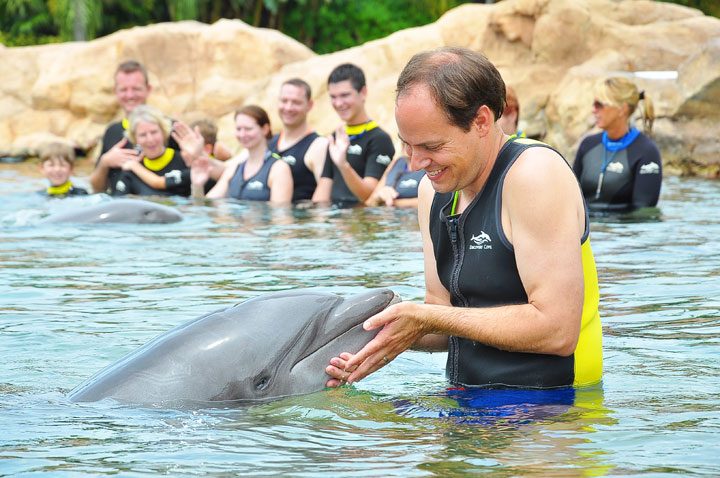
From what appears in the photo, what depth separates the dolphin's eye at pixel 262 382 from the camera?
409 cm

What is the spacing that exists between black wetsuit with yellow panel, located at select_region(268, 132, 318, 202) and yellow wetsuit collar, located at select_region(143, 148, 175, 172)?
1.31 meters

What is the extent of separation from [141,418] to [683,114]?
46.8 feet

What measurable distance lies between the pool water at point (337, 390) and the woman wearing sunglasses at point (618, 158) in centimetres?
105

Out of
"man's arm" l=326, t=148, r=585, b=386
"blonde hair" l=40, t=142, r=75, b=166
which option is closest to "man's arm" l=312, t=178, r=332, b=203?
"blonde hair" l=40, t=142, r=75, b=166

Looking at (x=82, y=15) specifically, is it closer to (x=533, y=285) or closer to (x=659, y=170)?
(x=659, y=170)

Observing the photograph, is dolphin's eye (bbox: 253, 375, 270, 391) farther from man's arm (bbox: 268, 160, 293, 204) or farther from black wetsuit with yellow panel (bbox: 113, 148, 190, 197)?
black wetsuit with yellow panel (bbox: 113, 148, 190, 197)

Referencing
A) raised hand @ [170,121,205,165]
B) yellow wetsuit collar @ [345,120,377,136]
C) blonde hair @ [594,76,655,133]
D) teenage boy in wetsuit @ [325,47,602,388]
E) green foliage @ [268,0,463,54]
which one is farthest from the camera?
green foliage @ [268,0,463,54]

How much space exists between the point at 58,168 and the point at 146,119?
1.27m

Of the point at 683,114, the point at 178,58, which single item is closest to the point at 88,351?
the point at 683,114

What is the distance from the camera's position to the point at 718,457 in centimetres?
364

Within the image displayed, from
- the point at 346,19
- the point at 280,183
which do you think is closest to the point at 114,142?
the point at 280,183

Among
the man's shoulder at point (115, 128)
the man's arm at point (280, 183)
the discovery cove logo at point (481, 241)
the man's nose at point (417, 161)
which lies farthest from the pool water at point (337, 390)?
the man's shoulder at point (115, 128)

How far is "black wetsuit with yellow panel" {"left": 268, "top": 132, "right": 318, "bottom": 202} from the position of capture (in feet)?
42.5

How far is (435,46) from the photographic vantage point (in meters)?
21.3
